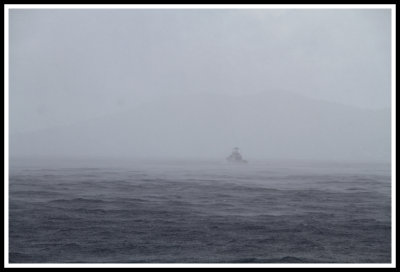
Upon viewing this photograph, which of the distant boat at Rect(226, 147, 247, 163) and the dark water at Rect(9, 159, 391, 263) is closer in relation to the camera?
the dark water at Rect(9, 159, 391, 263)

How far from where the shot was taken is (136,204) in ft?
49.6

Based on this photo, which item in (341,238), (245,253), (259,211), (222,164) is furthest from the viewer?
(222,164)

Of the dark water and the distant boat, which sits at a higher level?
the distant boat

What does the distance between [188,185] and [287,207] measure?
18.8 ft

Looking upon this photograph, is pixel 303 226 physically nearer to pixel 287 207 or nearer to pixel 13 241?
pixel 287 207

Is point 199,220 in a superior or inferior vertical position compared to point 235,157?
inferior

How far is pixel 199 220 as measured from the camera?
531 inches

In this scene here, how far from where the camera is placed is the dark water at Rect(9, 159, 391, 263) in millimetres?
11484

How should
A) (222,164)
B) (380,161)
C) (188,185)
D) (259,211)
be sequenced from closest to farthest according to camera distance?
(259,211) → (188,185) → (380,161) → (222,164)

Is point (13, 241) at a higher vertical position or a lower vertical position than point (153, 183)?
lower

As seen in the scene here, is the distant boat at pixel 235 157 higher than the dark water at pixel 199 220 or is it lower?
higher

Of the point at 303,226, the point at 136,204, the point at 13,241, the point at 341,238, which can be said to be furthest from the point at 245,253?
the point at 13,241

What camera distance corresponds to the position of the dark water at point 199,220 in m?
11.5

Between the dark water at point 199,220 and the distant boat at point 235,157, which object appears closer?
the dark water at point 199,220
